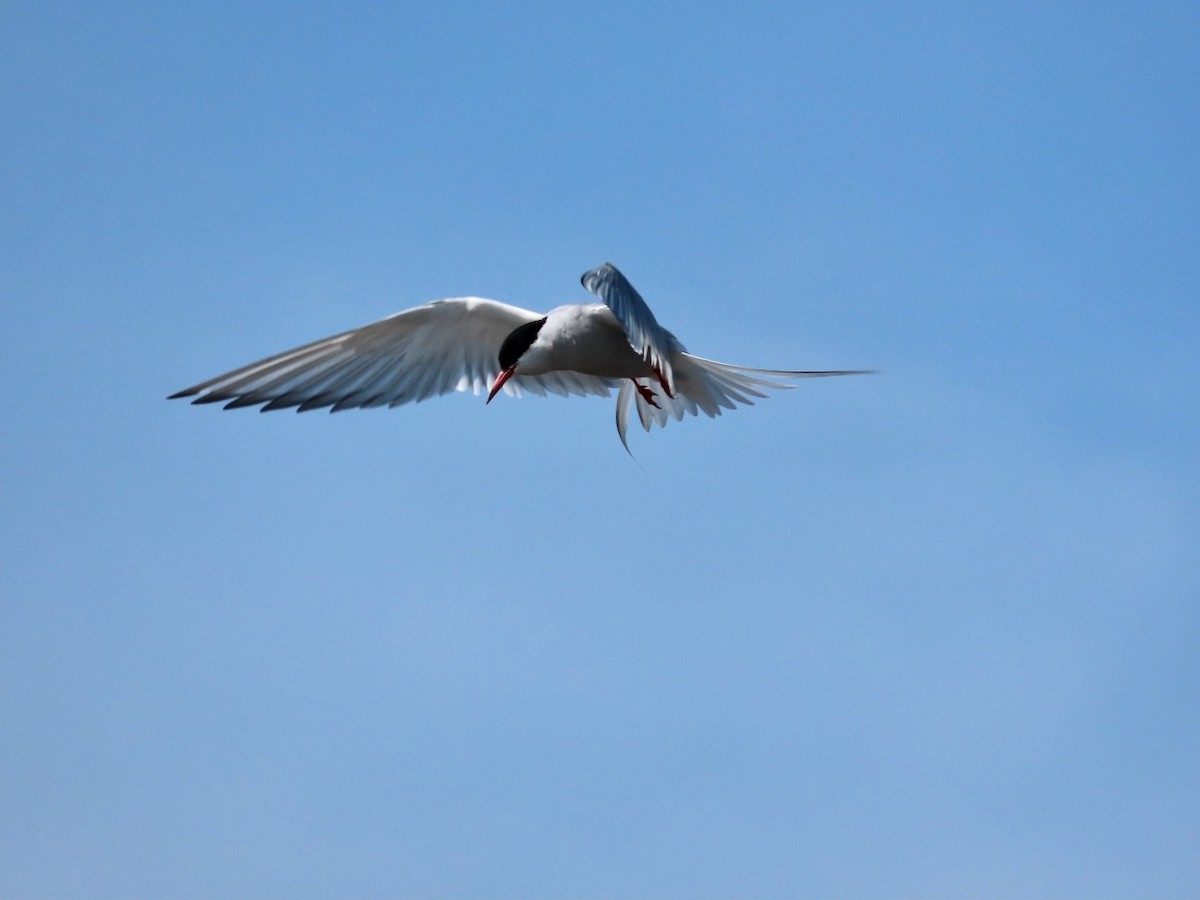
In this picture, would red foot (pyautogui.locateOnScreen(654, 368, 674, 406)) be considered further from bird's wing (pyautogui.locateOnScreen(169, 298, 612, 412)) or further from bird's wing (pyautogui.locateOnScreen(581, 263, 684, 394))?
bird's wing (pyautogui.locateOnScreen(169, 298, 612, 412))

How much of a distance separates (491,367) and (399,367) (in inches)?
22.8

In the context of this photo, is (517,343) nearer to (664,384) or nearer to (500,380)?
(500,380)

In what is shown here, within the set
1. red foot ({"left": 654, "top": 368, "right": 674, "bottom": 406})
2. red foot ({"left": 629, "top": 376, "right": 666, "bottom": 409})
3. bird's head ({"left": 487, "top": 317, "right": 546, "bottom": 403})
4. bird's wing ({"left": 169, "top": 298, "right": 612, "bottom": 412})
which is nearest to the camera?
bird's wing ({"left": 169, "top": 298, "right": 612, "bottom": 412})

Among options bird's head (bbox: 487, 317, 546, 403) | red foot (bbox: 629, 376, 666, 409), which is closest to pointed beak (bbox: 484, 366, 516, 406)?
bird's head (bbox: 487, 317, 546, 403)

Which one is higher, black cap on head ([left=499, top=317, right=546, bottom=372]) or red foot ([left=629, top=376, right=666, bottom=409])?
red foot ([left=629, top=376, right=666, bottom=409])

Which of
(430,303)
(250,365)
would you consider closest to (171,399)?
(250,365)

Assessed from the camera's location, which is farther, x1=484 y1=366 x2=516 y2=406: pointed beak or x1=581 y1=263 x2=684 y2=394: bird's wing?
x1=484 y1=366 x2=516 y2=406: pointed beak

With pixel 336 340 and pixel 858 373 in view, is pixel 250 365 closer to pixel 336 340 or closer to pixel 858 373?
pixel 336 340

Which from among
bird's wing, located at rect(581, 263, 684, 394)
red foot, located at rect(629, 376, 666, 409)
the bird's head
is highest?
red foot, located at rect(629, 376, 666, 409)

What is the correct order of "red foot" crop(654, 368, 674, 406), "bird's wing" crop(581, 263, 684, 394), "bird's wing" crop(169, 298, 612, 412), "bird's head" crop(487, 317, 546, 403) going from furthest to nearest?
"bird's head" crop(487, 317, 546, 403)
"red foot" crop(654, 368, 674, 406)
"bird's wing" crop(169, 298, 612, 412)
"bird's wing" crop(581, 263, 684, 394)

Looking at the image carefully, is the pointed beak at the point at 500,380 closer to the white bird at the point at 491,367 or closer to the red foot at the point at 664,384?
the white bird at the point at 491,367

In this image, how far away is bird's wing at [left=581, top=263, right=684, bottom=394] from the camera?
203 inches

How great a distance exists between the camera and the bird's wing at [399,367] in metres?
5.96

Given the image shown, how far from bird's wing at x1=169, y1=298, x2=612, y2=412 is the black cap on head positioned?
1.07ft
